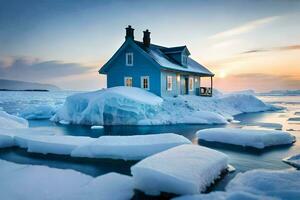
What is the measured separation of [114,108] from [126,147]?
12.8 meters

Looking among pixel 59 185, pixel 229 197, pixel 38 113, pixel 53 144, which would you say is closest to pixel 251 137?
pixel 229 197

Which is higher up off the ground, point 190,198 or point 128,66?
point 128,66

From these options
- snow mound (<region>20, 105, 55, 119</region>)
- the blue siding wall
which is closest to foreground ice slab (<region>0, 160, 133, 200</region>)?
the blue siding wall

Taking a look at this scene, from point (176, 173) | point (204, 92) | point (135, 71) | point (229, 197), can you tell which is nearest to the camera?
point (229, 197)

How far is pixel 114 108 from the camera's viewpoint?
2459 cm

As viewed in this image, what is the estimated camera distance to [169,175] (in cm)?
720

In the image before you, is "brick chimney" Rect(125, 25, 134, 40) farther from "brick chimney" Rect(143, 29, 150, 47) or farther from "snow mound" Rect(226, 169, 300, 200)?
"snow mound" Rect(226, 169, 300, 200)

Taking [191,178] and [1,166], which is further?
[1,166]

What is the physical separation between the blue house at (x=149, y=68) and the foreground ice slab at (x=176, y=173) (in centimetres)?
2000

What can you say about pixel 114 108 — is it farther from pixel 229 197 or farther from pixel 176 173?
pixel 229 197

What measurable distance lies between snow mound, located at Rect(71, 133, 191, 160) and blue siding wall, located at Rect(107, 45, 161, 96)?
16.7 meters

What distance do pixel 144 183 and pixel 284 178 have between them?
4.20 meters

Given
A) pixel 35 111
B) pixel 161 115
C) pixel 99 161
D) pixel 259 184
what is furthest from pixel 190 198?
pixel 35 111

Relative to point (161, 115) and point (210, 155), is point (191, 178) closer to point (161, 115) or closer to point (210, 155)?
point (210, 155)
